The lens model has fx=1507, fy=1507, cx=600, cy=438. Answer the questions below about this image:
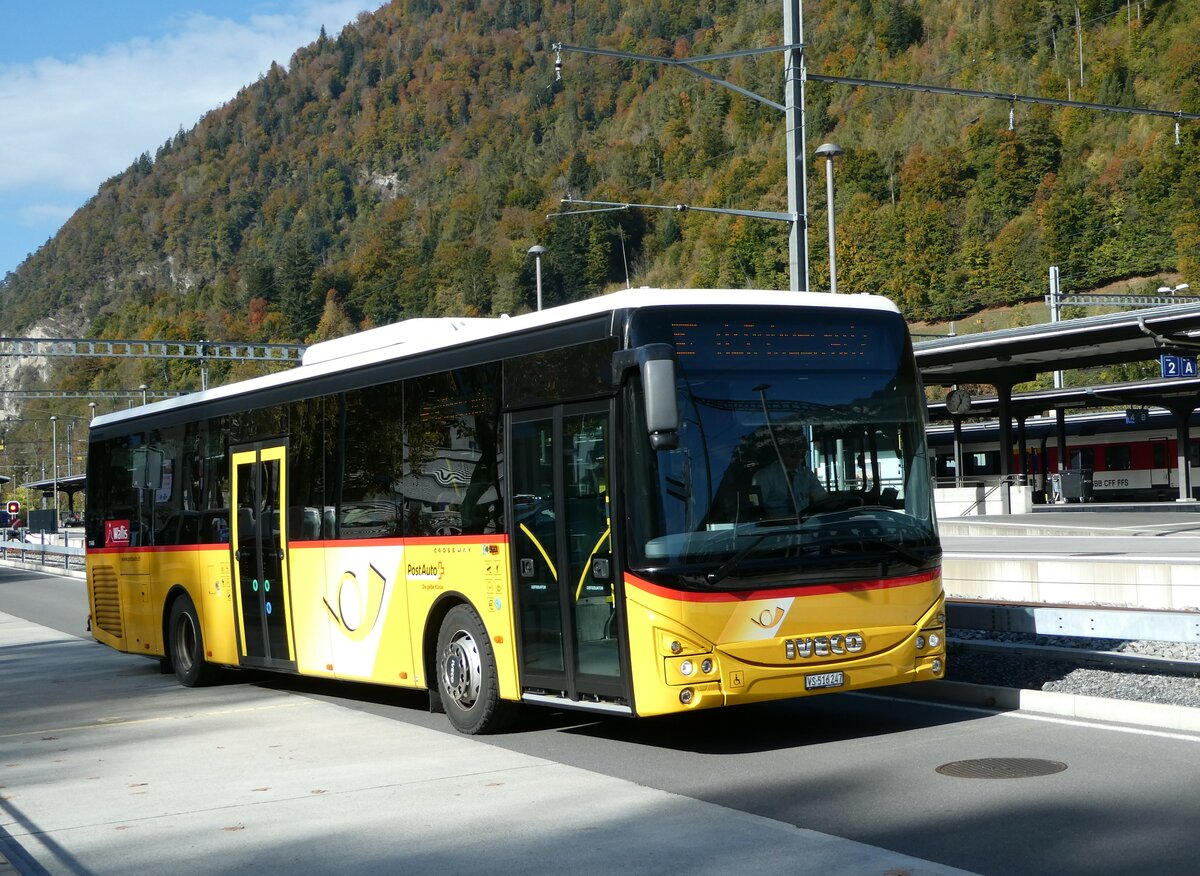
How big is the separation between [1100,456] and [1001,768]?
197ft

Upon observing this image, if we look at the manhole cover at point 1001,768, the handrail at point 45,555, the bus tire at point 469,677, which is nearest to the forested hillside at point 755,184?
the handrail at point 45,555

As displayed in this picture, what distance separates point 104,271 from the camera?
194 m

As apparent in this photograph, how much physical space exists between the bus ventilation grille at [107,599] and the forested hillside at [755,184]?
6265 cm

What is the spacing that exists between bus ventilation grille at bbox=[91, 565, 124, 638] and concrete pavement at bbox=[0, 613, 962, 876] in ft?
16.4

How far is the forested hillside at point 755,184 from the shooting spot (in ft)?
348

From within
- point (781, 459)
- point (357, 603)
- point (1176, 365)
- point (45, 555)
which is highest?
point (1176, 365)

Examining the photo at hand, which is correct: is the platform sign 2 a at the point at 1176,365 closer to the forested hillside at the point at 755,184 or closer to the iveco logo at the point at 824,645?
the iveco logo at the point at 824,645

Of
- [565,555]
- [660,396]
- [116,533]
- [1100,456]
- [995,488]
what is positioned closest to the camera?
[660,396]

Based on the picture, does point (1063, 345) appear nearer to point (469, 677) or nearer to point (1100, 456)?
point (469, 677)

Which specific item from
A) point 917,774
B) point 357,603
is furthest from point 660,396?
point 357,603

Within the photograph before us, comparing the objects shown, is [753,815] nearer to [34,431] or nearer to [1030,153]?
[1030,153]

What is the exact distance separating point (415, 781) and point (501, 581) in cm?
183

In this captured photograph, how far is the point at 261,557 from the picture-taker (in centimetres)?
1440

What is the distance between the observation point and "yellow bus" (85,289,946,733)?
938 cm
